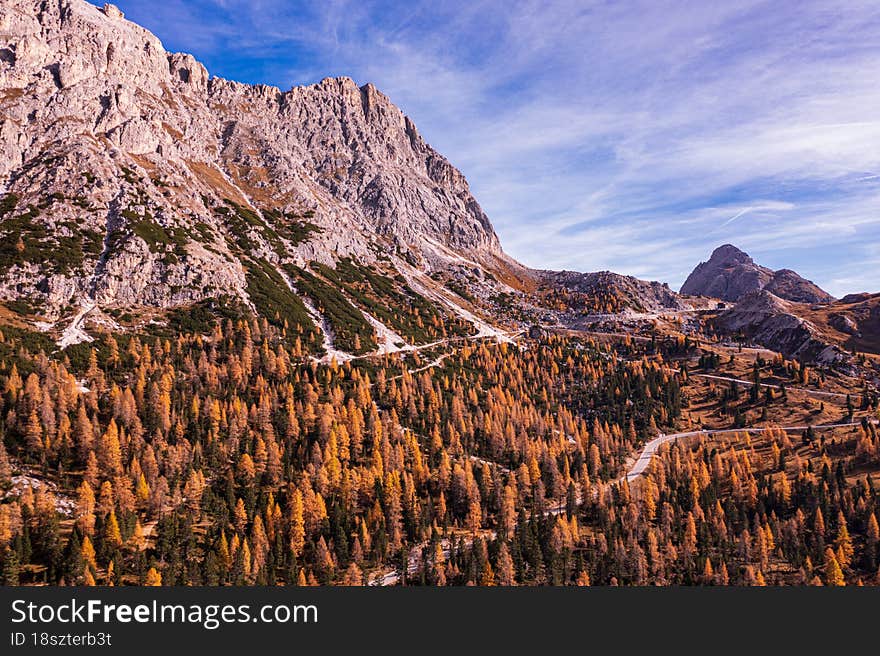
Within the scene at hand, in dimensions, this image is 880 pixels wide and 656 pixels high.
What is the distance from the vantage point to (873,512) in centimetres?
13962

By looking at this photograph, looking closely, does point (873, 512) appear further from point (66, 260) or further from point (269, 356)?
point (66, 260)

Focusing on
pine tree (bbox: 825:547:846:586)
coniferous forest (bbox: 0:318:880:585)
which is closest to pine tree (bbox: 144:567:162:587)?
coniferous forest (bbox: 0:318:880:585)

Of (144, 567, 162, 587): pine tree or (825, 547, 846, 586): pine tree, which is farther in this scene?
(825, 547, 846, 586): pine tree

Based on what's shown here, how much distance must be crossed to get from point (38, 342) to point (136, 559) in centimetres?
9020

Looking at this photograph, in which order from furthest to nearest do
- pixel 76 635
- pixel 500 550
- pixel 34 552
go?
pixel 500 550 → pixel 34 552 → pixel 76 635

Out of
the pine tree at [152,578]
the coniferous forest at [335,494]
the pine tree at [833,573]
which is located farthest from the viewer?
the pine tree at [833,573]

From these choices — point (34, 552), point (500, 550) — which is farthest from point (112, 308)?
point (500, 550)

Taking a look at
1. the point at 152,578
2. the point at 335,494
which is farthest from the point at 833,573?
the point at 152,578

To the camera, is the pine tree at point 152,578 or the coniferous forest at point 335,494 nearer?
the pine tree at point 152,578

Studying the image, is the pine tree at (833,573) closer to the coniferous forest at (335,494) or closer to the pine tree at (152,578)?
the coniferous forest at (335,494)

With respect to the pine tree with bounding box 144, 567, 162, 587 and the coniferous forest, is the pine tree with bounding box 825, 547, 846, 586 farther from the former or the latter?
the pine tree with bounding box 144, 567, 162, 587

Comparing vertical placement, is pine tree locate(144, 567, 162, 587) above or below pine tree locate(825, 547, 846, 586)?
above

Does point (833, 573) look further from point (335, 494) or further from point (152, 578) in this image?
point (152, 578)

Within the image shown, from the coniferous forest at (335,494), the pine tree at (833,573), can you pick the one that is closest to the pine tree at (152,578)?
the coniferous forest at (335,494)
